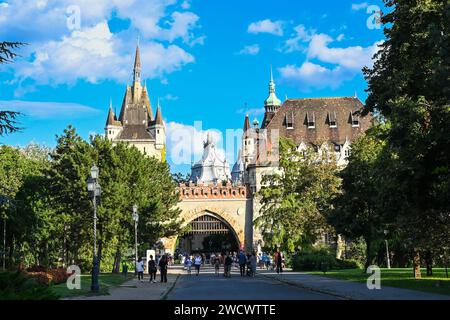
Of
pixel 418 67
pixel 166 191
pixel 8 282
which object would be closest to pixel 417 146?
pixel 418 67

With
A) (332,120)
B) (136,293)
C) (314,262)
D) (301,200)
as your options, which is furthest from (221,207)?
(136,293)

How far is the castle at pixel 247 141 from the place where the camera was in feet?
261

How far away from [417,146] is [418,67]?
362 cm

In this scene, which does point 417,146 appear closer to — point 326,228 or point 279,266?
point 279,266

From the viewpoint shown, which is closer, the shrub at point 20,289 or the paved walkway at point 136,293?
the shrub at point 20,289

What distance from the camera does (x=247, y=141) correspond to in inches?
4348

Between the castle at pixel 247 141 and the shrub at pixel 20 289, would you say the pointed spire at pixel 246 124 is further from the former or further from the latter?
the shrub at pixel 20 289

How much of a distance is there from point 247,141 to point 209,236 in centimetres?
2138

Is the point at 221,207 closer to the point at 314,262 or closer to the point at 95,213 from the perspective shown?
the point at 314,262

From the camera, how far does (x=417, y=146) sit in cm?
1950

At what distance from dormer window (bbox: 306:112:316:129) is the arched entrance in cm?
1950

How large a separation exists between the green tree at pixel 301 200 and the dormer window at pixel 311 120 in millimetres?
31895

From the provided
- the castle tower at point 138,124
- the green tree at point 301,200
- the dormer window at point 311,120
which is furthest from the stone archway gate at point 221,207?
the castle tower at point 138,124
